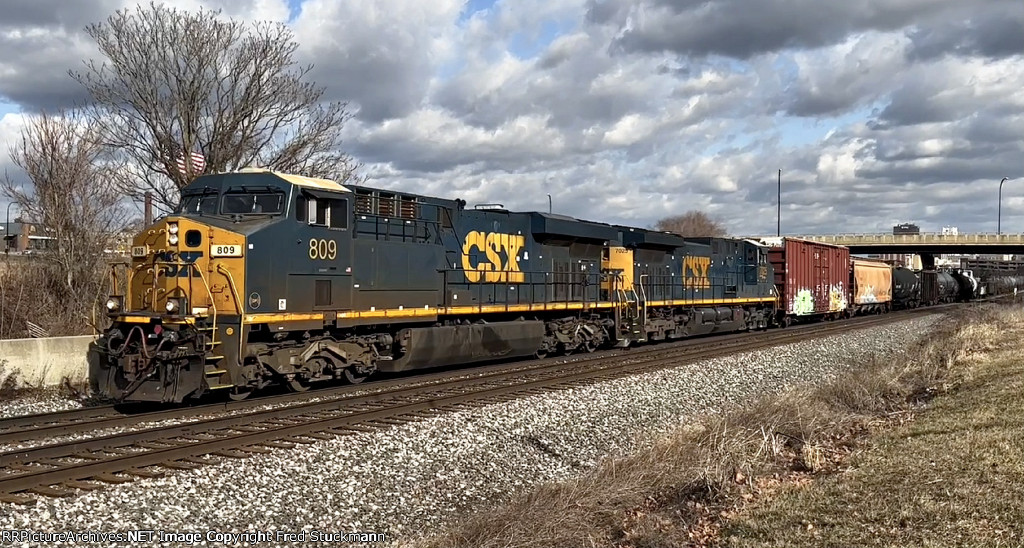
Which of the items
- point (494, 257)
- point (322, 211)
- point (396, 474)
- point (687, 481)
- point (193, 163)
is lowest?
point (396, 474)

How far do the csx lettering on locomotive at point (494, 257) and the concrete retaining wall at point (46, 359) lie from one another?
7.27m

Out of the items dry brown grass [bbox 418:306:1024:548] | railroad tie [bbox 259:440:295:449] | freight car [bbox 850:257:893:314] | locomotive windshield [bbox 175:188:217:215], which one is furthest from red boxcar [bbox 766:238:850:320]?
railroad tie [bbox 259:440:295:449]

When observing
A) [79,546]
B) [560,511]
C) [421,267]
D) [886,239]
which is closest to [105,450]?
[79,546]

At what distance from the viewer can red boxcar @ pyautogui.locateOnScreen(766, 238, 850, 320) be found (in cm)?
3052

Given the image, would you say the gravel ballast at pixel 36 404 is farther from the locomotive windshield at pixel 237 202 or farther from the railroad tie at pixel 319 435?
the railroad tie at pixel 319 435

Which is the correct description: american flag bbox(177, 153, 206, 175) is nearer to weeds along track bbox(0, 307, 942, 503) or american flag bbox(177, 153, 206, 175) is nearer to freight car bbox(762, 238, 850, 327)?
weeds along track bbox(0, 307, 942, 503)

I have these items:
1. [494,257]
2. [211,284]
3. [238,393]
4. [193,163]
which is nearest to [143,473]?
[211,284]

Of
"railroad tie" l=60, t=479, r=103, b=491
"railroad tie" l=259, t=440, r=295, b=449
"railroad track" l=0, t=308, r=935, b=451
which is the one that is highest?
"railroad track" l=0, t=308, r=935, b=451

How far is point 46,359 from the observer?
44.0 ft

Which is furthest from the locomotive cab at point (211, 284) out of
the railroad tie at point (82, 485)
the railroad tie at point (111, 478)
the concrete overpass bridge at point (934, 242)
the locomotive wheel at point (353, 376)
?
the concrete overpass bridge at point (934, 242)

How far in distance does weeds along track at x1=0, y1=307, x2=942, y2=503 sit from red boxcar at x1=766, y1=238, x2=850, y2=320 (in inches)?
627

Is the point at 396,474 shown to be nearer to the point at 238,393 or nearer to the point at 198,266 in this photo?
the point at 238,393

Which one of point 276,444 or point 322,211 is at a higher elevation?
point 322,211

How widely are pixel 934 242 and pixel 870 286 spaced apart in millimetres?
33689
